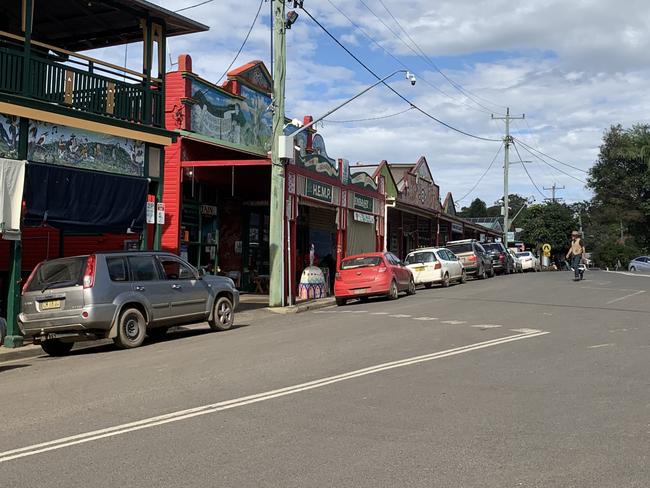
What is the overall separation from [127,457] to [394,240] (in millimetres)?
34596

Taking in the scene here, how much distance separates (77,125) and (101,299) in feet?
14.7

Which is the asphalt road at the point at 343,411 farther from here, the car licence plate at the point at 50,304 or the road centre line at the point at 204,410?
the car licence plate at the point at 50,304

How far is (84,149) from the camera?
14609 mm

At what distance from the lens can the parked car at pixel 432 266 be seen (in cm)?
2595

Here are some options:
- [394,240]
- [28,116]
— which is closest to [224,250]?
[28,116]

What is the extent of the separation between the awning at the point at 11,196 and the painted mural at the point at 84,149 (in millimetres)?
512

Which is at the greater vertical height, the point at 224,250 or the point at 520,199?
the point at 520,199

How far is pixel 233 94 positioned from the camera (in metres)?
21.3

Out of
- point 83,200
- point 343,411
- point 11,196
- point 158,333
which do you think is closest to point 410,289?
point 158,333

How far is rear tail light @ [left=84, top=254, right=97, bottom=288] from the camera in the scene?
11.6 m

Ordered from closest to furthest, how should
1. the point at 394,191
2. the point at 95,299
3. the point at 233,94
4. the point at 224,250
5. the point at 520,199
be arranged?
the point at 95,299 → the point at 233,94 → the point at 224,250 → the point at 394,191 → the point at 520,199

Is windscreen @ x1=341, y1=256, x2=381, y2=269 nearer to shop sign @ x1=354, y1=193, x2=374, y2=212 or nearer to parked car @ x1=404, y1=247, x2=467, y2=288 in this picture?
parked car @ x1=404, y1=247, x2=467, y2=288

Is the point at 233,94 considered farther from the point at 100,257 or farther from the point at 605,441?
the point at 605,441

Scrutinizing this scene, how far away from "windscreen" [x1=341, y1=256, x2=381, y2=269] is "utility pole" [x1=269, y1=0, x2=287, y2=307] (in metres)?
2.42
